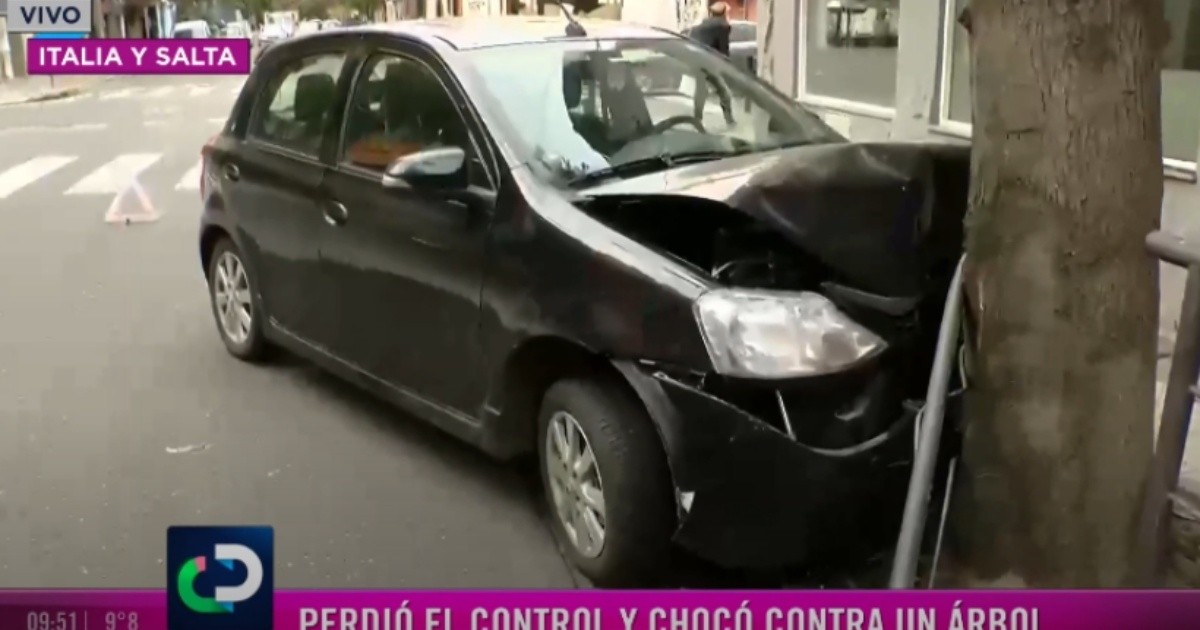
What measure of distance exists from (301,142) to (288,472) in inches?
45.5

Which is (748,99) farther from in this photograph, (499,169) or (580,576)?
(580,576)

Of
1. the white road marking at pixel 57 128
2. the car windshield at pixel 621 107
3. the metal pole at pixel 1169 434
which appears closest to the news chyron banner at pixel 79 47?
the white road marking at pixel 57 128

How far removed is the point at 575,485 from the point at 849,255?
739mm

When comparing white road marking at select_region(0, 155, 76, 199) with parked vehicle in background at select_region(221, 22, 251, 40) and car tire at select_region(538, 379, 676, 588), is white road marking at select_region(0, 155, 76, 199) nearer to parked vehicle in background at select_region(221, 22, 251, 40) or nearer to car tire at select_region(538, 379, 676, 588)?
parked vehicle in background at select_region(221, 22, 251, 40)

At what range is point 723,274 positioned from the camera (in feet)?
7.91

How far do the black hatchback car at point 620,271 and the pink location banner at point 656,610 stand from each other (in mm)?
170

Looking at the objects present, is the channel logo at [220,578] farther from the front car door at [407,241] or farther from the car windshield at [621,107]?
the car windshield at [621,107]

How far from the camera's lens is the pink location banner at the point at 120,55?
7.84 ft

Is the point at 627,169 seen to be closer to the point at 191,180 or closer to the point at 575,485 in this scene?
the point at 575,485

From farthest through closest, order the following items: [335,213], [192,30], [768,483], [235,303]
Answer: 1. [235,303]
2. [335,213]
3. [192,30]
4. [768,483]

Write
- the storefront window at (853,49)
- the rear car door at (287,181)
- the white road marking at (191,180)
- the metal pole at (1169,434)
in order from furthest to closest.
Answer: the storefront window at (853,49) < the white road marking at (191,180) < the rear car door at (287,181) < the metal pole at (1169,434)

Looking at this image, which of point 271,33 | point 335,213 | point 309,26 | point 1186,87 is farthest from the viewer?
point 1186,87

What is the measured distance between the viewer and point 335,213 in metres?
3.14

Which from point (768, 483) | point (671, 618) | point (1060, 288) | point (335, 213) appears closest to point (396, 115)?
point (335, 213)
